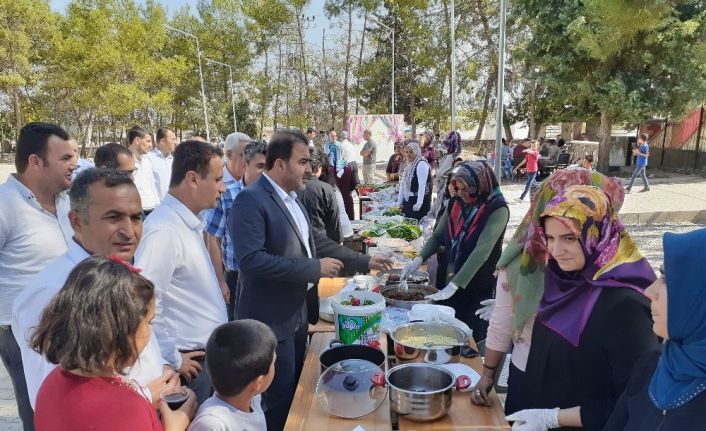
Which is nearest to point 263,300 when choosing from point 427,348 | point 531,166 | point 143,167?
point 427,348

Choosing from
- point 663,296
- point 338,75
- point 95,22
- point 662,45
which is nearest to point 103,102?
point 95,22

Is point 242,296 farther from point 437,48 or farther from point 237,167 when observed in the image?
point 437,48

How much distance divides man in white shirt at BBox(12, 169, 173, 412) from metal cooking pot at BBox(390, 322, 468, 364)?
3.21 feet

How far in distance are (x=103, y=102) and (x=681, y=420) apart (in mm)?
23700

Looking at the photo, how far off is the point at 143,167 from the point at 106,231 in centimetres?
463

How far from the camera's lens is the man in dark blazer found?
2.38 metres

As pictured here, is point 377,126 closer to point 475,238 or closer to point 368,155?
point 368,155

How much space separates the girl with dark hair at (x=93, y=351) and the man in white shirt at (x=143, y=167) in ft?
16.7

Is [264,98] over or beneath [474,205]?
over

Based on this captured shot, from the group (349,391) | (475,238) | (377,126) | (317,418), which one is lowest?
(317,418)

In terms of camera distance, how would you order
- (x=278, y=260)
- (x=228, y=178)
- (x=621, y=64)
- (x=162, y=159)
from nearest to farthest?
(x=278, y=260), (x=228, y=178), (x=162, y=159), (x=621, y=64)

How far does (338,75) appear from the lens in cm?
2895

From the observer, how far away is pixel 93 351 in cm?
120

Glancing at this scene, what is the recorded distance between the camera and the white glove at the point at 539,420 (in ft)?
5.69
